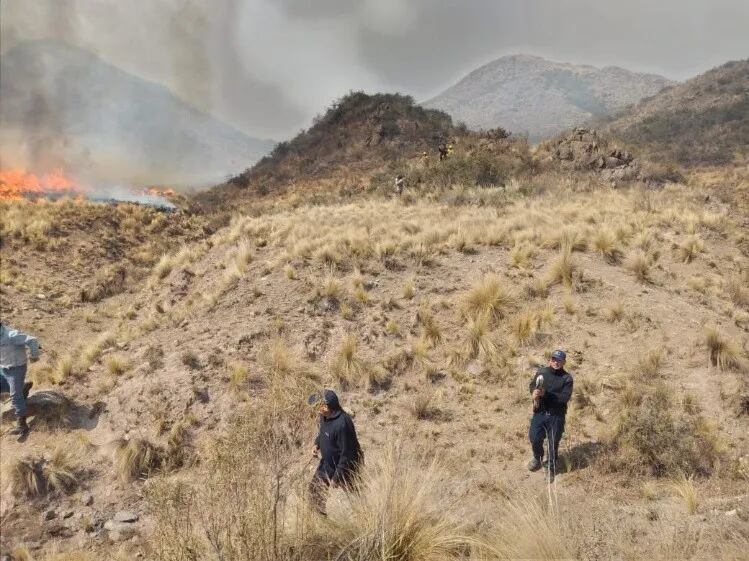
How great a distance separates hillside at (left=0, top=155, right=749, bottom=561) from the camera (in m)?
3.79

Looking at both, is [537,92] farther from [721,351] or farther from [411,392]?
[411,392]

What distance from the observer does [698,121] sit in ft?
174

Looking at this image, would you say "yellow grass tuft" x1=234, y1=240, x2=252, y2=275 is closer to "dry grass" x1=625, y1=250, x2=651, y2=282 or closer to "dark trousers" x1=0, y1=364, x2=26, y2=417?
"dark trousers" x1=0, y1=364, x2=26, y2=417

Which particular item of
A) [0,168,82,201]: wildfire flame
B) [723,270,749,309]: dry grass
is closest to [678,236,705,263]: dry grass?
[723,270,749,309]: dry grass

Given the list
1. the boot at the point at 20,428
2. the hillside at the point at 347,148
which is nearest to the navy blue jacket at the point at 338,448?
the boot at the point at 20,428

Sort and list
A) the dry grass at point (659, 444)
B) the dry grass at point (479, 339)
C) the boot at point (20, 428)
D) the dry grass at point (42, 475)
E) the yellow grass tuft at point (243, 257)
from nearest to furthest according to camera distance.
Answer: the dry grass at point (659, 444) → the dry grass at point (42, 475) → the boot at point (20, 428) → the dry grass at point (479, 339) → the yellow grass tuft at point (243, 257)

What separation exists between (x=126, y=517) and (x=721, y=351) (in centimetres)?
937

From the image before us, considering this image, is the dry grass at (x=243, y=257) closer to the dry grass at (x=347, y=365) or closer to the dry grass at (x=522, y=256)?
the dry grass at (x=347, y=365)

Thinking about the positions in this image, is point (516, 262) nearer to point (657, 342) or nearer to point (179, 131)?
point (657, 342)

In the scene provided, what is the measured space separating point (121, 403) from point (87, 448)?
3.39 feet

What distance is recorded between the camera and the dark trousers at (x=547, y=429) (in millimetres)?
6324

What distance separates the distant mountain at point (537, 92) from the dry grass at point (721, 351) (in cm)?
9661

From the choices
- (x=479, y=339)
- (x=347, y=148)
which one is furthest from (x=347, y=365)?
(x=347, y=148)

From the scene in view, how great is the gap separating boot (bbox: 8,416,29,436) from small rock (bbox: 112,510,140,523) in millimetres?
2519
